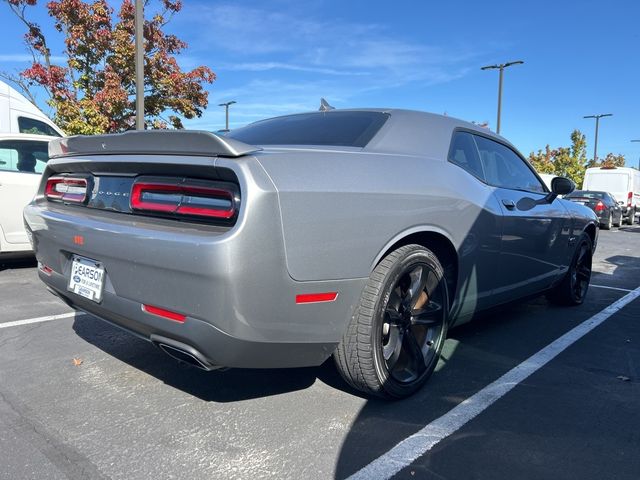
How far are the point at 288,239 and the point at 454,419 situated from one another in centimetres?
131

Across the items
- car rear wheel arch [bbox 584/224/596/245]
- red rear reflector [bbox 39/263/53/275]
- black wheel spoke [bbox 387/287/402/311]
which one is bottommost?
black wheel spoke [bbox 387/287/402/311]

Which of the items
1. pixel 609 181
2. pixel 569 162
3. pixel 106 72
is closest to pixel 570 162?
pixel 569 162

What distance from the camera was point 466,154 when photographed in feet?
11.2

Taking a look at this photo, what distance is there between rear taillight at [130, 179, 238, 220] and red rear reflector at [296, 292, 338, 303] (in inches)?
17.6

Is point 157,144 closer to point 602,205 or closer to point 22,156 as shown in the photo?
point 22,156

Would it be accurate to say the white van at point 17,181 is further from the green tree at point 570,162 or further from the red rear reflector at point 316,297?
the green tree at point 570,162

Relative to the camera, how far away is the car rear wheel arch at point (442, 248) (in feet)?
9.03

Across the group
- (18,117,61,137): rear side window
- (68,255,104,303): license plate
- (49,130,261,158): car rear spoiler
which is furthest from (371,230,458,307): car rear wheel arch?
(18,117,61,137): rear side window

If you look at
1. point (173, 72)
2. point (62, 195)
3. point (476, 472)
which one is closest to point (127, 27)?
point (173, 72)

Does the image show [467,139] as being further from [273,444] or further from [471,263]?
[273,444]

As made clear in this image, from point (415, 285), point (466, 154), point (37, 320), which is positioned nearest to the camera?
point (415, 285)

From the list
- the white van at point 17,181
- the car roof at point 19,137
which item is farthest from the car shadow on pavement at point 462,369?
the car roof at point 19,137

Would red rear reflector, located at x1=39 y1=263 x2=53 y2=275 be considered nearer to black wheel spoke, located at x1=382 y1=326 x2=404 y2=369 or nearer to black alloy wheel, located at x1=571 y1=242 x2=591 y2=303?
black wheel spoke, located at x1=382 y1=326 x2=404 y2=369

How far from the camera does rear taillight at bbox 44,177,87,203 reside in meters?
2.85
